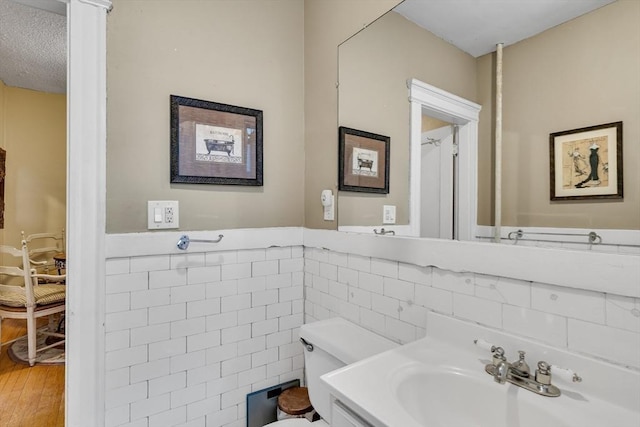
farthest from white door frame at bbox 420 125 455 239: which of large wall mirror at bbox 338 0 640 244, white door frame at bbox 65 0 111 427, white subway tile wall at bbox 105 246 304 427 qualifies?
white door frame at bbox 65 0 111 427

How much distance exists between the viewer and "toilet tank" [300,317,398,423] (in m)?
1.23

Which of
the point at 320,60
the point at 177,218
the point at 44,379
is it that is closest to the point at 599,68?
the point at 320,60

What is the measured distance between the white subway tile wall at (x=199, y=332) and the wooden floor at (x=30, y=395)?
1141mm

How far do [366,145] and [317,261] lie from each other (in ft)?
2.10

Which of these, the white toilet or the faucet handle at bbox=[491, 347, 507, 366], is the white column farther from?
the white toilet

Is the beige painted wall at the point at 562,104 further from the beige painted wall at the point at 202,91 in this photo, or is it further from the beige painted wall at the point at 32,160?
the beige painted wall at the point at 32,160

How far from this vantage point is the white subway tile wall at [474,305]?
2.46 feet

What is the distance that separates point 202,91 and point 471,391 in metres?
1.52

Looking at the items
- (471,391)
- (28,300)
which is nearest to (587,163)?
(471,391)

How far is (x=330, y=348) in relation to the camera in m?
1.26

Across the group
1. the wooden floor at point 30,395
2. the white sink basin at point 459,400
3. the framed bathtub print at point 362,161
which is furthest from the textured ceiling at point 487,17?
the wooden floor at point 30,395

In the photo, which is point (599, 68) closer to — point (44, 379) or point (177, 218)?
point (177, 218)

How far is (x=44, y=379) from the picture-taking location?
8.09 feet

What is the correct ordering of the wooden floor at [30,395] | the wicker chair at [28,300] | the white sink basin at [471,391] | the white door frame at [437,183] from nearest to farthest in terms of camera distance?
the white sink basin at [471,391]
the white door frame at [437,183]
the wooden floor at [30,395]
the wicker chair at [28,300]
